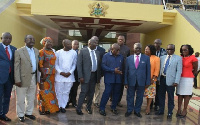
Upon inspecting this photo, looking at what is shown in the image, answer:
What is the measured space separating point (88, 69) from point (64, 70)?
581mm

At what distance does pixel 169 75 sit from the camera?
175 inches

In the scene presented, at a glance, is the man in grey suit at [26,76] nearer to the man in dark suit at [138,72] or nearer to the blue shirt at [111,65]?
the blue shirt at [111,65]

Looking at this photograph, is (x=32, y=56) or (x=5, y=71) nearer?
(x=5, y=71)

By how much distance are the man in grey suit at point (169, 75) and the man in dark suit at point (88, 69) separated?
4.94ft

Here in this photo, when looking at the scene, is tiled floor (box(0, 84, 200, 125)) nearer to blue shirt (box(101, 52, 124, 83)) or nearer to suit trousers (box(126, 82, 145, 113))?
suit trousers (box(126, 82, 145, 113))

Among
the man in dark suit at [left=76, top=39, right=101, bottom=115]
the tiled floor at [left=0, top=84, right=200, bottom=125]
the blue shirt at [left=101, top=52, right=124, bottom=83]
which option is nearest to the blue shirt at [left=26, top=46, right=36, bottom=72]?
the man in dark suit at [left=76, top=39, right=101, bottom=115]

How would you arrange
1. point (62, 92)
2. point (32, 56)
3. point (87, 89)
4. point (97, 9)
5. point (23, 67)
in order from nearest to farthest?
1. point (23, 67)
2. point (32, 56)
3. point (87, 89)
4. point (62, 92)
5. point (97, 9)

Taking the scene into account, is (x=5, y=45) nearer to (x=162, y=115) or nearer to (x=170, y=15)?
(x=162, y=115)

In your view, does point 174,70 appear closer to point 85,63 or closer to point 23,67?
point 85,63

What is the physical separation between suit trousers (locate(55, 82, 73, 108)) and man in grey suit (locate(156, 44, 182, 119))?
2180mm

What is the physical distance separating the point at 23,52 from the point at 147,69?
2.65 m

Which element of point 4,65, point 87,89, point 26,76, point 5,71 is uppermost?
point 4,65

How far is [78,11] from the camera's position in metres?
10.3

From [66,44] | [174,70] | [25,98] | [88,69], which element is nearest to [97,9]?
[66,44]
